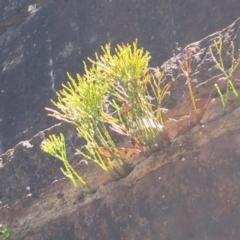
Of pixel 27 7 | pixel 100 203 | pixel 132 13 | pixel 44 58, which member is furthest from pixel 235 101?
pixel 27 7

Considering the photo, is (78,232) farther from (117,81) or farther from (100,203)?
(117,81)

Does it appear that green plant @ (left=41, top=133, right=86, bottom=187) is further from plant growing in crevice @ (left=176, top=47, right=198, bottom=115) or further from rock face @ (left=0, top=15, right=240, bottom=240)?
plant growing in crevice @ (left=176, top=47, right=198, bottom=115)

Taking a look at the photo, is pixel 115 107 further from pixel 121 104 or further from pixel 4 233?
pixel 4 233

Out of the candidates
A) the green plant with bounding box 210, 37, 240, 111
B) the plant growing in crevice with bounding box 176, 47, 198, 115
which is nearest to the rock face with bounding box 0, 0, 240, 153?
the plant growing in crevice with bounding box 176, 47, 198, 115

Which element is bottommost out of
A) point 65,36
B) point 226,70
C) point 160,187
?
point 160,187

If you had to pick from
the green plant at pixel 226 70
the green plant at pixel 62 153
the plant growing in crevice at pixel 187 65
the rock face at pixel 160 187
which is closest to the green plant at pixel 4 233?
the rock face at pixel 160 187

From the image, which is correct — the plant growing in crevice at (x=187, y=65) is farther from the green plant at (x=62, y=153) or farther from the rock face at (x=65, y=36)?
the rock face at (x=65, y=36)

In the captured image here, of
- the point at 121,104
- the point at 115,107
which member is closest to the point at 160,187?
the point at 115,107
